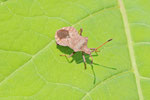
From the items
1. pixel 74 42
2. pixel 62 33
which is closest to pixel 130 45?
pixel 74 42

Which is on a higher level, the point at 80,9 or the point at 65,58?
the point at 80,9

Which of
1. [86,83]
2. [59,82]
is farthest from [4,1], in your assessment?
[86,83]

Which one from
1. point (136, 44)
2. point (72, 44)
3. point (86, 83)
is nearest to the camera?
point (86, 83)

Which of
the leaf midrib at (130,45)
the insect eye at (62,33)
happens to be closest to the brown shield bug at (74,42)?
the insect eye at (62,33)

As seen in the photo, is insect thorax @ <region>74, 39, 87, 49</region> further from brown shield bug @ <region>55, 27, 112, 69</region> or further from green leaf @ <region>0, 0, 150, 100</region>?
green leaf @ <region>0, 0, 150, 100</region>

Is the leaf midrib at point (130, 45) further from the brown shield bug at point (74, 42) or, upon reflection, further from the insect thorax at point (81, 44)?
the insect thorax at point (81, 44)

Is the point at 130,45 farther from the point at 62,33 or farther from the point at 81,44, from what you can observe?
the point at 62,33

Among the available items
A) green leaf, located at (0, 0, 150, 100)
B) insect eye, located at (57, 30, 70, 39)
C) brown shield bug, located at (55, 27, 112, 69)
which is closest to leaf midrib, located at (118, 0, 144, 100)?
green leaf, located at (0, 0, 150, 100)

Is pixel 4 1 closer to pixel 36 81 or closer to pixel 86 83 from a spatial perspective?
pixel 36 81

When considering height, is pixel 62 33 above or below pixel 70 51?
above

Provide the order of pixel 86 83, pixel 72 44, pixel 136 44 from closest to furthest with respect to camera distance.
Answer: pixel 86 83 < pixel 136 44 < pixel 72 44
